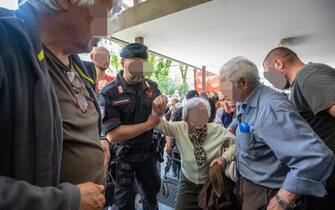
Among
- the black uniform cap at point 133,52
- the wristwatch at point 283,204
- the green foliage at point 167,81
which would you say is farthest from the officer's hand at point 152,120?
the green foliage at point 167,81

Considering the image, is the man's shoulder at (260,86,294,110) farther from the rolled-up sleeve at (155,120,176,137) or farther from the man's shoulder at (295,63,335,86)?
the rolled-up sleeve at (155,120,176,137)

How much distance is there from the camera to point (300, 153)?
3.61 ft

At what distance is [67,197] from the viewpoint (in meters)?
0.53

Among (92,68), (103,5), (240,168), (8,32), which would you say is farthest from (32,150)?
(240,168)

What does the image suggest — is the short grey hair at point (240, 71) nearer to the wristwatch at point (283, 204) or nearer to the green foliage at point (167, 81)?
the wristwatch at point (283, 204)

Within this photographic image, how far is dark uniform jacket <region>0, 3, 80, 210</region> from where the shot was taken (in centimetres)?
50

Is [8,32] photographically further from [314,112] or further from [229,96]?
[314,112]

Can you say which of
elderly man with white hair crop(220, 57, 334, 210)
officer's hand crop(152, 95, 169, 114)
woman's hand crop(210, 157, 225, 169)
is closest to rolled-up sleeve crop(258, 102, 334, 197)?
elderly man with white hair crop(220, 57, 334, 210)

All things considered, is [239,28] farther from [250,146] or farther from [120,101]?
[250,146]

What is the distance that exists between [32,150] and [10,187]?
0.08m

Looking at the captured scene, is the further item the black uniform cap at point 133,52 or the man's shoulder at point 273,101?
the black uniform cap at point 133,52

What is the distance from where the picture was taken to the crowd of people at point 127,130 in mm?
523

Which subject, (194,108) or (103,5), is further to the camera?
(194,108)

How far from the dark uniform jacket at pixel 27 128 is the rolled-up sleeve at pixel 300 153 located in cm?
92
